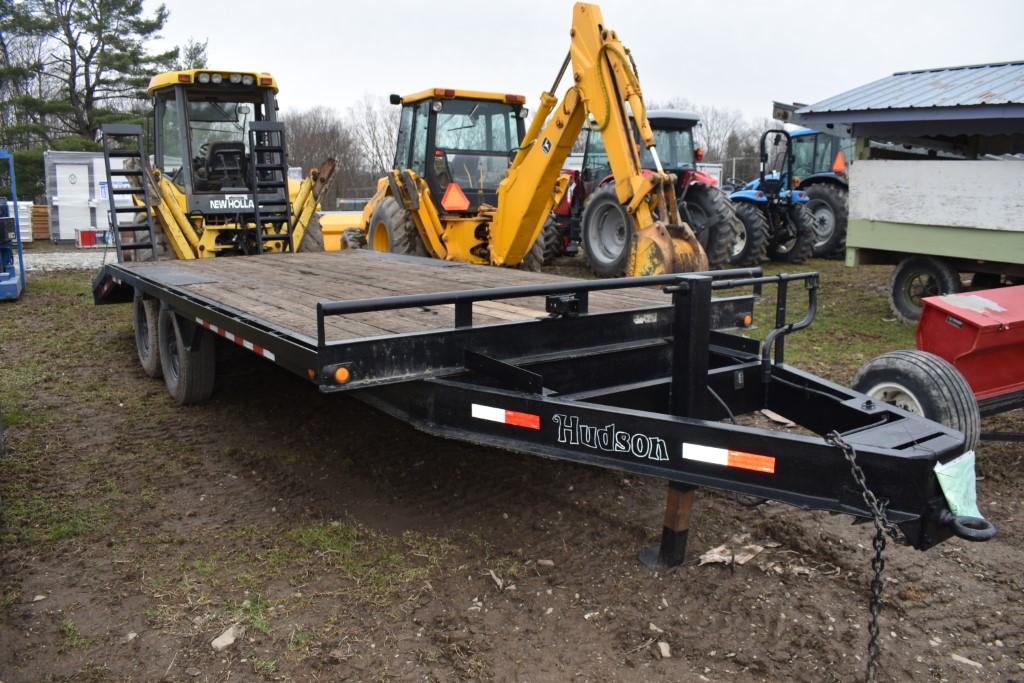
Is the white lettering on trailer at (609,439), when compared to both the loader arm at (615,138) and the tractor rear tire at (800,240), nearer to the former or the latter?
the loader arm at (615,138)

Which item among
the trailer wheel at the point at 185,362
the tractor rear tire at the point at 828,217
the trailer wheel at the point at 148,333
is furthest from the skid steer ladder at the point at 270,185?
the tractor rear tire at the point at 828,217

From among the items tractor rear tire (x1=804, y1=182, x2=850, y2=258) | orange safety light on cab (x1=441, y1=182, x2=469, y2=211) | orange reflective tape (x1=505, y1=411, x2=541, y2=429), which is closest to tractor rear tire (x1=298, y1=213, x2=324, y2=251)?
orange safety light on cab (x1=441, y1=182, x2=469, y2=211)

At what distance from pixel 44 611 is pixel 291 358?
1448mm

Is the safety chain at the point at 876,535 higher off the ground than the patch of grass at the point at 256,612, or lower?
higher

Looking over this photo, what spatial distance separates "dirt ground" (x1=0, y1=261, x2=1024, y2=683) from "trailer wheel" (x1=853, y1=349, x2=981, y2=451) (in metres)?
0.57

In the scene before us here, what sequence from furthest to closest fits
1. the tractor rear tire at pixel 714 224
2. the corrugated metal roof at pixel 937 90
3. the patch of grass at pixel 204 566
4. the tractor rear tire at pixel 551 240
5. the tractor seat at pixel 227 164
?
the tractor rear tire at pixel 551 240
the tractor rear tire at pixel 714 224
the tractor seat at pixel 227 164
the corrugated metal roof at pixel 937 90
the patch of grass at pixel 204 566

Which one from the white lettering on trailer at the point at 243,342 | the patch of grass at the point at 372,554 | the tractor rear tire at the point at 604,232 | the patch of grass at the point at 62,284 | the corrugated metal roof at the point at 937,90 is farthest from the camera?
the tractor rear tire at the point at 604,232

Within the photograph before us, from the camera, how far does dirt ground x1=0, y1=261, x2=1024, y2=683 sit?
3035mm

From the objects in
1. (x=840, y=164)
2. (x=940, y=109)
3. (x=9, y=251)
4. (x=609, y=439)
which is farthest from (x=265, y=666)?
(x=840, y=164)

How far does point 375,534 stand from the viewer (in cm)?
405

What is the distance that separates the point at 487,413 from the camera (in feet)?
11.0

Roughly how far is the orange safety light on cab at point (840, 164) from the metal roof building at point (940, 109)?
682 centimetres

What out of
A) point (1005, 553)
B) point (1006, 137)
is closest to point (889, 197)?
point (1006, 137)

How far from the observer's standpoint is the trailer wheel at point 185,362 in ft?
19.8
